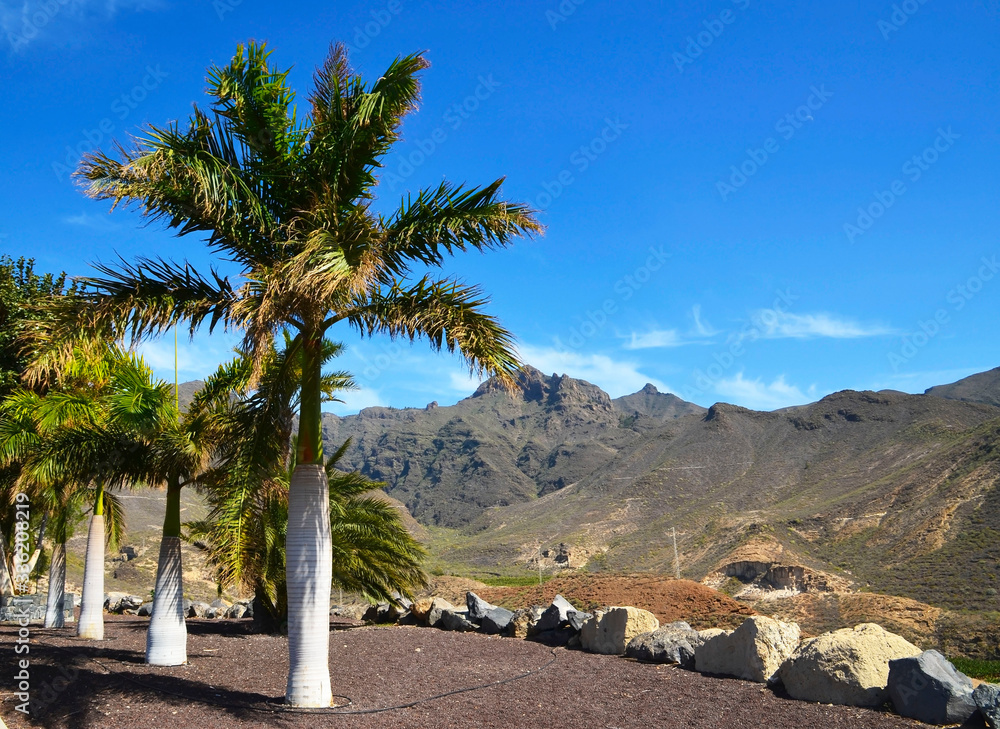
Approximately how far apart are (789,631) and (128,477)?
9.04 metres

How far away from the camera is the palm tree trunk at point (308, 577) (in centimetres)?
725

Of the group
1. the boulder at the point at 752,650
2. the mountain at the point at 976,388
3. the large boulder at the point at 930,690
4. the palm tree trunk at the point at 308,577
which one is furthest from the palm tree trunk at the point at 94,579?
the mountain at the point at 976,388

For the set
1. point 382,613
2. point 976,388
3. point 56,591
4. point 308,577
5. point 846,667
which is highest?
point 976,388

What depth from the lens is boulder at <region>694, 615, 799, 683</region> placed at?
8672 mm

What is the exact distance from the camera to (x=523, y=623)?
45.5 ft

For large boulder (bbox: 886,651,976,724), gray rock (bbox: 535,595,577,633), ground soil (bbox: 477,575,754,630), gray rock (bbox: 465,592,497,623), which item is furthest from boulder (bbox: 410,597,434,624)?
large boulder (bbox: 886,651,976,724)

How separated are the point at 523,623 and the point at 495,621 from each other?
757 millimetres

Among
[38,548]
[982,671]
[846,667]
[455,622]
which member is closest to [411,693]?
[846,667]

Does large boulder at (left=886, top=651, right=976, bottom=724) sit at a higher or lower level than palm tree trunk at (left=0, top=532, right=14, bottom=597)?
lower

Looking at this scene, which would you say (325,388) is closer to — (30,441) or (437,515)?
(30,441)

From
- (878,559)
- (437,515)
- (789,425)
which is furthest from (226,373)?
(437,515)

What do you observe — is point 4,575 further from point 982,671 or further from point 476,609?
point 982,671

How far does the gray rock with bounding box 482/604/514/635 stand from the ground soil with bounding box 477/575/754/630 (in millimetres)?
2496

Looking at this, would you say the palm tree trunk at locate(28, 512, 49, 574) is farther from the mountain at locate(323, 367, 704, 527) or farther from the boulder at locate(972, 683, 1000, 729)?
the mountain at locate(323, 367, 704, 527)
